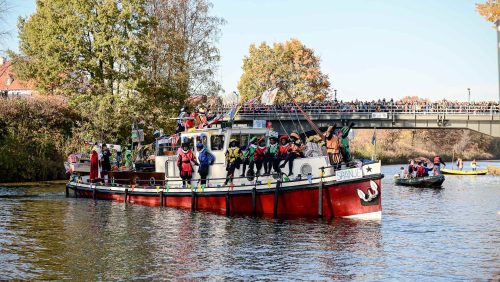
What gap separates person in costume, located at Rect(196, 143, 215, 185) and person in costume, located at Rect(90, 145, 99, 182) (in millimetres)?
8803

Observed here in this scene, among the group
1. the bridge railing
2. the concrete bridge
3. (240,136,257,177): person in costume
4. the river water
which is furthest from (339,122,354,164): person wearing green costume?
the bridge railing

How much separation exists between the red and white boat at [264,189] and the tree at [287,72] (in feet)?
205

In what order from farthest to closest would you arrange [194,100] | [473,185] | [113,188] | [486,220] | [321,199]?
[194,100], [473,185], [113,188], [486,220], [321,199]

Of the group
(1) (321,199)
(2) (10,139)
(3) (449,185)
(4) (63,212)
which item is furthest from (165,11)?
(1) (321,199)

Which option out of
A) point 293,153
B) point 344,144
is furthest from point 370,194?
point 293,153

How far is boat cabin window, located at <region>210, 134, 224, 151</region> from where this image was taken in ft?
113

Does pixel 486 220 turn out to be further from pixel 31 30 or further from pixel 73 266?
pixel 31 30

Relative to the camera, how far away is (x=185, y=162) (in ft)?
115

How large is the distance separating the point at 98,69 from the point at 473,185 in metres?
28.4

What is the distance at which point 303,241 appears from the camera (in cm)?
2619

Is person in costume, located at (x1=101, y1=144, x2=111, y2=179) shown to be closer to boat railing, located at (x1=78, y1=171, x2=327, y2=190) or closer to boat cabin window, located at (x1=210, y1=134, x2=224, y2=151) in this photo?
boat railing, located at (x1=78, y1=171, x2=327, y2=190)

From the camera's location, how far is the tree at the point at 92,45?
193ft

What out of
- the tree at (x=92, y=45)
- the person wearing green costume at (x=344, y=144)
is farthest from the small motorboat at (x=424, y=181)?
the person wearing green costume at (x=344, y=144)

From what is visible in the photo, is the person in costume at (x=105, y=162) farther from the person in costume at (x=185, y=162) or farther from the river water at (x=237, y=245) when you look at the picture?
the person in costume at (x=185, y=162)
